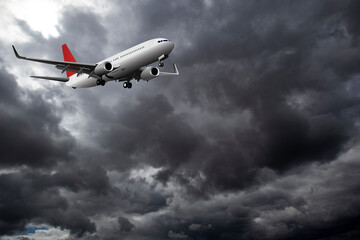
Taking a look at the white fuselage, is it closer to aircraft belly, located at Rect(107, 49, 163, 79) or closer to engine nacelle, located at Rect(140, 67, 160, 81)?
aircraft belly, located at Rect(107, 49, 163, 79)

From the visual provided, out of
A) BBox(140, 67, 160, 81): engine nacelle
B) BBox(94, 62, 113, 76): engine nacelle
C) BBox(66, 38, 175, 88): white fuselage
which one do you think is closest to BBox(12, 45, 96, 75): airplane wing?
BBox(94, 62, 113, 76): engine nacelle

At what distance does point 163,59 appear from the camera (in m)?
59.6

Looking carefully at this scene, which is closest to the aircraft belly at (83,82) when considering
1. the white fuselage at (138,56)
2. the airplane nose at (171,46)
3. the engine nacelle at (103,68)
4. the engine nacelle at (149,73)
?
the white fuselage at (138,56)

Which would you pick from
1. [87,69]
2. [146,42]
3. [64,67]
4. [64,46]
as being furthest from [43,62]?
[64,46]

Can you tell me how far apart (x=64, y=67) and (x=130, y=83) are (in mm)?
14423

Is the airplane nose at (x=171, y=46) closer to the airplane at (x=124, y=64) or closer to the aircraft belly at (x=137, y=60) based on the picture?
the airplane at (x=124, y=64)

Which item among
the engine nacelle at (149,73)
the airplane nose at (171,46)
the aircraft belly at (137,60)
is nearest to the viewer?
the aircraft belly at (137,60)

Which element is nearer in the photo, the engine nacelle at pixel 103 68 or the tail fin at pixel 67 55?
the engine nacelle at pixel 103 68

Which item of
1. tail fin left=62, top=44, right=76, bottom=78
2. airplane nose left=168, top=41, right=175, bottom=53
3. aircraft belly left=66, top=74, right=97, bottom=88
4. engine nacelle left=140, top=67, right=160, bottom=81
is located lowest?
airplane nose left=168, top=41, right=175, bottom=53

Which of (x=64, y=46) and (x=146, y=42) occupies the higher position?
(x=64, y=46)

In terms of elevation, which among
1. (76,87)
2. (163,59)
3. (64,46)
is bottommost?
(163,59)

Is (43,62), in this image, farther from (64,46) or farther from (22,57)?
(64,46)

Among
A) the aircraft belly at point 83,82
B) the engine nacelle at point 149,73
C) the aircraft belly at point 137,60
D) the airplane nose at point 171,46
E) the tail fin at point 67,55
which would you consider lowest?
the aircraft belly at point 137,60

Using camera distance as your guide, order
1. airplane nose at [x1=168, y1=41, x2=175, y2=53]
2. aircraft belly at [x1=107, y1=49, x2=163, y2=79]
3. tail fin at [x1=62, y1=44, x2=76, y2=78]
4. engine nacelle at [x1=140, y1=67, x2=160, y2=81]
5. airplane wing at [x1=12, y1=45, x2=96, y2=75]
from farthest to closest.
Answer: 1. tail fin at [x1=62, y1=44, x2=76, y2=78]
2. engine nacelle at [x1=140, y1=67, x2=160, y2=81]
3. airplane wing at [x1=12, y1=45, x2=96, y2=75]
4. airplane nose at [x1=168, y1=41, x2=175, y2=53]
5. aircraft belly at [x1=107, y1=49, x2=163, y2=79]
